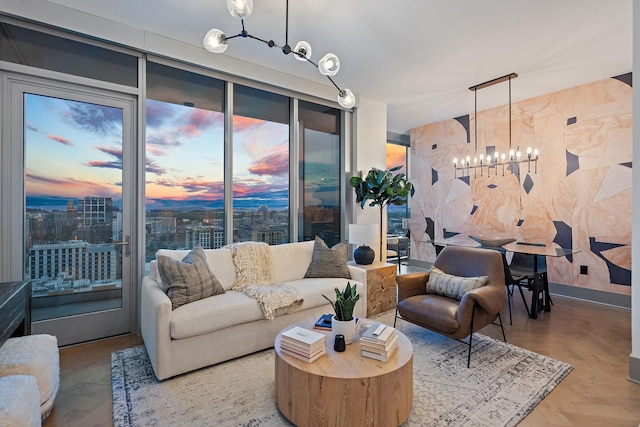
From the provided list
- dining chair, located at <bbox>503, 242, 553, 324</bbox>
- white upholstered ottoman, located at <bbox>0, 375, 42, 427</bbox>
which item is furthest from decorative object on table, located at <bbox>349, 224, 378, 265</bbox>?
white upholstered ottoman, located at <bbox>0, 375, 42, 427</bbox>

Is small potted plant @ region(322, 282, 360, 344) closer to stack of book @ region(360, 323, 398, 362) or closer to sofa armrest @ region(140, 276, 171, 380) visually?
stack of book @ region(360, 323, 398, 362)

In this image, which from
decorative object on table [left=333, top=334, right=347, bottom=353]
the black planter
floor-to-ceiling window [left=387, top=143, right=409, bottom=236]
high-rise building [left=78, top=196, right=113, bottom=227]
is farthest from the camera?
floor-to-ceiling window [left=387, top=143, right=409, bottom=236]

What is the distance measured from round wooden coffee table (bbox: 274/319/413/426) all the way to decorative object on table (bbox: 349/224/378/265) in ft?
6.58

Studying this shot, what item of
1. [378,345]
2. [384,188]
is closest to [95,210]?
[378,345]

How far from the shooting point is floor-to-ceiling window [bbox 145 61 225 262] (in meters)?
3.43

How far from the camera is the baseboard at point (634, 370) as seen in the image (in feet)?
7.73

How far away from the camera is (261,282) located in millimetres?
3258

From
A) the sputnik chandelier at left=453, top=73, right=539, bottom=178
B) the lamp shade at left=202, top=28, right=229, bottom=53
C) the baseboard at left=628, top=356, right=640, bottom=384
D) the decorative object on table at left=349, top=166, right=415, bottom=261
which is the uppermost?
the lamp shade at left=202, top=28, right=229, bottom=53

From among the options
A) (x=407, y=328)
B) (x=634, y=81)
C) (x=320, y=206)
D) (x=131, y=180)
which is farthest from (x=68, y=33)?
(x=634, y=81)

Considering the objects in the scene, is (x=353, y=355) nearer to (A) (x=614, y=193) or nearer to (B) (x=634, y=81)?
(B) (x=634, y=81)

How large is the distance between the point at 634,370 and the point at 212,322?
3277 millimetres

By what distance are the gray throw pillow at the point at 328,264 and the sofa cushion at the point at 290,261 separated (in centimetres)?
8

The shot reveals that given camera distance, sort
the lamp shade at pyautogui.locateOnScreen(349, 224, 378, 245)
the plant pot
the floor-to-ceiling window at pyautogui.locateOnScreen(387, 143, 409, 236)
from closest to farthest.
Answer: the plant pot < the lamp shade at pyautogui.locateOnScreen(349, 224, 378, 245) < the floor-to-ceiling window at pyautogui.locateOnScreen(387, 143, 409, 236)

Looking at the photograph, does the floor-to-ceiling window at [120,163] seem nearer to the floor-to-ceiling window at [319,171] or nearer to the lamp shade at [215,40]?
the floor-to-ceiling window at [319,171]
